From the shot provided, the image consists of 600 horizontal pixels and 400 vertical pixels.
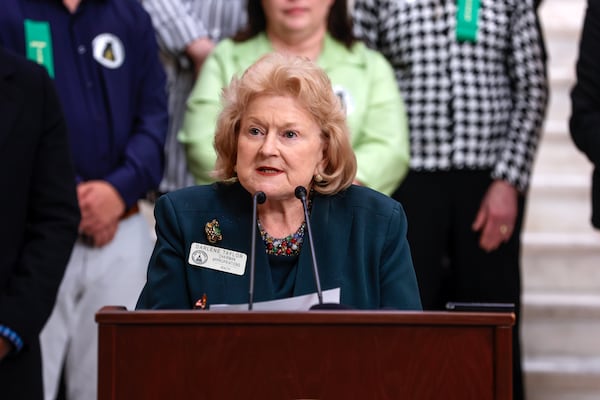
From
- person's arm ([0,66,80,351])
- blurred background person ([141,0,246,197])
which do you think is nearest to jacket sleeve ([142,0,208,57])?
blurred background person ([141,0,246,197])

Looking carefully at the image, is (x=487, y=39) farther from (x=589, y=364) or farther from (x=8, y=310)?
(x=8, y=310)

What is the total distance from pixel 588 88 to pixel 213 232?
169 cm

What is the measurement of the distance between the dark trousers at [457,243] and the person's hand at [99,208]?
1.05 metres

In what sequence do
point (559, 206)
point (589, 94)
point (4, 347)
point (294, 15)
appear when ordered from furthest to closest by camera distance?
point (559, 206) < point (294, 15) < point (589, 94) < point (4, 347)

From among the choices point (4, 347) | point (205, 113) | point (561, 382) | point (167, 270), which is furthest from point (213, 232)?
point (561, 382)

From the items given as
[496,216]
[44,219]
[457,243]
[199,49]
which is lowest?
[457,243]

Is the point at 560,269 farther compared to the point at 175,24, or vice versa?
the point at 560,269

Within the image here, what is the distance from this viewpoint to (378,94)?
4.18 metres

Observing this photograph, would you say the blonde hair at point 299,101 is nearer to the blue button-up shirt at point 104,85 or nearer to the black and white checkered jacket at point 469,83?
the blue button-up shirt at point 104,85

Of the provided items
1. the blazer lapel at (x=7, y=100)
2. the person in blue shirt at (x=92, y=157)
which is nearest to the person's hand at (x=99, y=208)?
the person in blue shirt at (x=92, y=157)

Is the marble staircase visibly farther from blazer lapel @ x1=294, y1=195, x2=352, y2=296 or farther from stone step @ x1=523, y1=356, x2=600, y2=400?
blazer lapel @ x1=294, y1=195, x2=352, y2=296

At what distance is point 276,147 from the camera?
279cm

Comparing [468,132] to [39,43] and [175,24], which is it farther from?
[39,43]

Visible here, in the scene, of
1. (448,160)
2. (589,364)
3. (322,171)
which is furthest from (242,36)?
(589,364)
